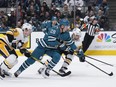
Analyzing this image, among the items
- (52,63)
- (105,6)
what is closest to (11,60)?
(52,63)

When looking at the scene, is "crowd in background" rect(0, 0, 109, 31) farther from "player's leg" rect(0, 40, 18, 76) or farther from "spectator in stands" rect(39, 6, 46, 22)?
"player's leg" rect(0, 40, 18, 76)

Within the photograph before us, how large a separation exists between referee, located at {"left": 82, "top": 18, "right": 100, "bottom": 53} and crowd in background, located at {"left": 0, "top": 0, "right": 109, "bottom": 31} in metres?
0.57

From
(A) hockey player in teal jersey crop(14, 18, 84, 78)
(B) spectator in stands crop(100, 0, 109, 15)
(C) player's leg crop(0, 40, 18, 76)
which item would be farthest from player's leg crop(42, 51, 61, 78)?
(B) spectator in stands crop(100, 0, 109, 15)

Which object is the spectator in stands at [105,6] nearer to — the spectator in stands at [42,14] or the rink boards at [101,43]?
the rink boards at [101,43]

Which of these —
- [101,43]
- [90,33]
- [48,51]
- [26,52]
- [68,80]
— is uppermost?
[26,52]

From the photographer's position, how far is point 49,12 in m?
12.5

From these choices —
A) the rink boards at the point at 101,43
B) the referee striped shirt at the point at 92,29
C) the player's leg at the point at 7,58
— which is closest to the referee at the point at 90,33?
the referee striped shirt at the point at 92,29

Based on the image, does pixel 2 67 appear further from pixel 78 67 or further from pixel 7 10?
pixel 7 10

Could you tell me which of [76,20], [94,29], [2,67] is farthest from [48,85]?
[76,20]

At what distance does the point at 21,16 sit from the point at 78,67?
3753mm

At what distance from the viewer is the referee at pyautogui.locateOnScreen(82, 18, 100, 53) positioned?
37.0 feet

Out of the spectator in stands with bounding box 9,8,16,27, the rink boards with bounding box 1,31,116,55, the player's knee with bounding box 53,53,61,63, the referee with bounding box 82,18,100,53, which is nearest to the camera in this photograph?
the player's knee with bounding box 53,53,61,63

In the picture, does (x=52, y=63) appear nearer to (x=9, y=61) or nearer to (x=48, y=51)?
(x=48, y=51)

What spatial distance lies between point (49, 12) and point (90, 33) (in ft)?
5.72
